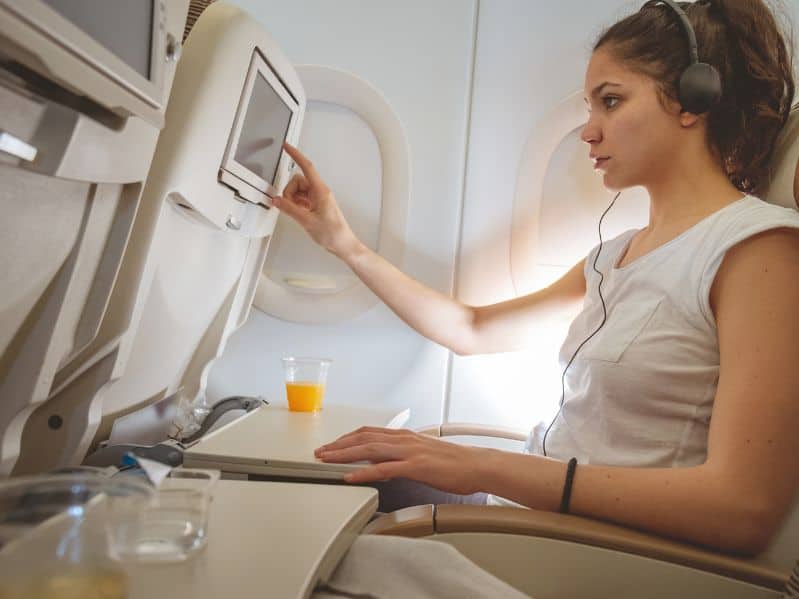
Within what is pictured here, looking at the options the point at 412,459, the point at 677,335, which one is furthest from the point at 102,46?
the point at 677,335

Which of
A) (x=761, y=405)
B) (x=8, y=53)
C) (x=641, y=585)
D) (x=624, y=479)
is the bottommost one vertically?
(x=641, y=585)

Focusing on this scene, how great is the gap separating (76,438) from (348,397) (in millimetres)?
969

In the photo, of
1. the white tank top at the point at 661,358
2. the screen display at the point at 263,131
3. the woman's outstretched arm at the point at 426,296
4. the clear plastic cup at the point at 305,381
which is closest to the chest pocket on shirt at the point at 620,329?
the white tank top at the point at 661,358

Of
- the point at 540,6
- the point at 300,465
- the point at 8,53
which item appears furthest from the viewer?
the point at 540,6

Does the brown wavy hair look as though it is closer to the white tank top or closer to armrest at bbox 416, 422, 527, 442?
the white tank top

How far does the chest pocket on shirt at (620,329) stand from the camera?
1.03 metres

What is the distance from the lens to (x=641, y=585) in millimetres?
777

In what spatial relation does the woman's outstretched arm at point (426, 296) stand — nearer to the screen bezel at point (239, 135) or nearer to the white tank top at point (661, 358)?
the screen bezel at point (239, 135)

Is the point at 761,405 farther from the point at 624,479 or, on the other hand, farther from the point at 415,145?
the point at 415,145

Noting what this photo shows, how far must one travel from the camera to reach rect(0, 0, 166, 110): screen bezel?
522 mm

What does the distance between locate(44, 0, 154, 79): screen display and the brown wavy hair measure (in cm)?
81

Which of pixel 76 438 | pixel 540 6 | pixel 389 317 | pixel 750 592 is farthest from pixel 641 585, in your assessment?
pixel 540 6

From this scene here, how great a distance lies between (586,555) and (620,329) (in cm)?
40

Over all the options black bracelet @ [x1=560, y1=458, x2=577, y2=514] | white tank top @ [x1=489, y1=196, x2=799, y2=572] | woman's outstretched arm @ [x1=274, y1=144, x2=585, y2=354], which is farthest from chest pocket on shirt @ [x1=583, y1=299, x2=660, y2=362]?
woman's outstretched arm @ [x1=274, y1=144, x2=585, y2=354]
